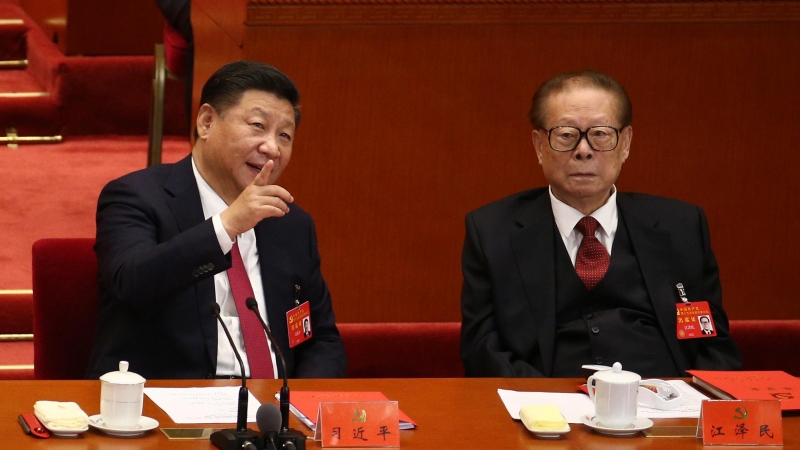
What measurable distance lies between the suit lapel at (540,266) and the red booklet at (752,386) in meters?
0.43

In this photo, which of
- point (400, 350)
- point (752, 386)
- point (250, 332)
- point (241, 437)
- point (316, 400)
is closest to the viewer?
point (241, 437)

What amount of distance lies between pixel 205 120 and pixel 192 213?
0.81 feet

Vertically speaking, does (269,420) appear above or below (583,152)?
below

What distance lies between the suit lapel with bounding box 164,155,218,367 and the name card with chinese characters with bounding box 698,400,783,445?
1098mm

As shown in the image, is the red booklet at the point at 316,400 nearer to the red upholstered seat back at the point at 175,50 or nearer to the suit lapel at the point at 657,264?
the suit lapel at the point at 657,264

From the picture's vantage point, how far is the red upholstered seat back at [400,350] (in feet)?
11.2

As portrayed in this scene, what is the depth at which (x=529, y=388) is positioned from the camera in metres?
2.25

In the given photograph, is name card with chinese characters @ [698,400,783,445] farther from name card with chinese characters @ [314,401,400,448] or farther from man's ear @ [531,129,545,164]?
man's ear @ [531,129,545,164]

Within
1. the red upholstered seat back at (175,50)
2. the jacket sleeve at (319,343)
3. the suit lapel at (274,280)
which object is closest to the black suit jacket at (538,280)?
the jacket sleeve at (319,343)

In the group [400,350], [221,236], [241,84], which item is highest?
[241,84]

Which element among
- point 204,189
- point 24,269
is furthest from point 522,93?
point 24,269

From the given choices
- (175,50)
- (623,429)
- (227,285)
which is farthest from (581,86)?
(175,50)

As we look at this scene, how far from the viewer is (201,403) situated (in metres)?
2.00

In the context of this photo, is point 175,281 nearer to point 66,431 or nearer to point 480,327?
point 66,431
